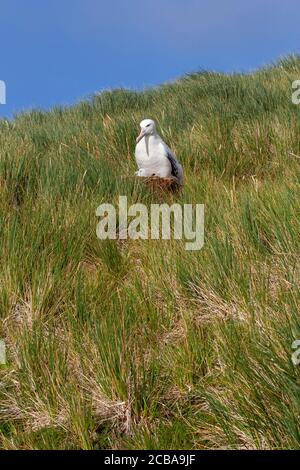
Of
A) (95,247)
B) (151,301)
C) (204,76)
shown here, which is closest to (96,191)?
(95,247)

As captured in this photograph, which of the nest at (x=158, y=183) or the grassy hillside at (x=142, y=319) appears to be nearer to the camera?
the grassy hillside at (x=142, y=319)

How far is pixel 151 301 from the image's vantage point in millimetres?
2703

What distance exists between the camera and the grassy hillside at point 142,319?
1.95m

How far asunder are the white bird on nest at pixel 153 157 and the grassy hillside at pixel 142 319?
0.17 m

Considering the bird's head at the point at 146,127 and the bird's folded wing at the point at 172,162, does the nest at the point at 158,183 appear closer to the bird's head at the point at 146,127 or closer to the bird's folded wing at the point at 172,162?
the bird's folded wing at the point at 172,162

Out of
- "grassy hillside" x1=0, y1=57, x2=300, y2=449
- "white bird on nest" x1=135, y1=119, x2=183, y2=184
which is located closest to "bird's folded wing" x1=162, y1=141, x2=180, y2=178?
"white bird on nest" x1=135, y1=119, x2=183, y2=184

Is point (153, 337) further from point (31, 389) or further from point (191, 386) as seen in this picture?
point (31, 389)

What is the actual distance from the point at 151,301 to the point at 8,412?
2.67 feet

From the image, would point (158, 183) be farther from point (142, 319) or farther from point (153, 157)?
point (142, 319)

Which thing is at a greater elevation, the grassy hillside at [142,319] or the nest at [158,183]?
the nest at [158,183]

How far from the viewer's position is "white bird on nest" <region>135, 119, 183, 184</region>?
181 inches

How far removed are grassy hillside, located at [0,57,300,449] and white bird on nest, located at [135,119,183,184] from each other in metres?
0.17

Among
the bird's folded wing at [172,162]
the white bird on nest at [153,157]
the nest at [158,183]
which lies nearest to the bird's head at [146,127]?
the white bird on nest at [153,157]

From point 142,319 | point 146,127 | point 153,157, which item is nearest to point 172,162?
point 153,157
